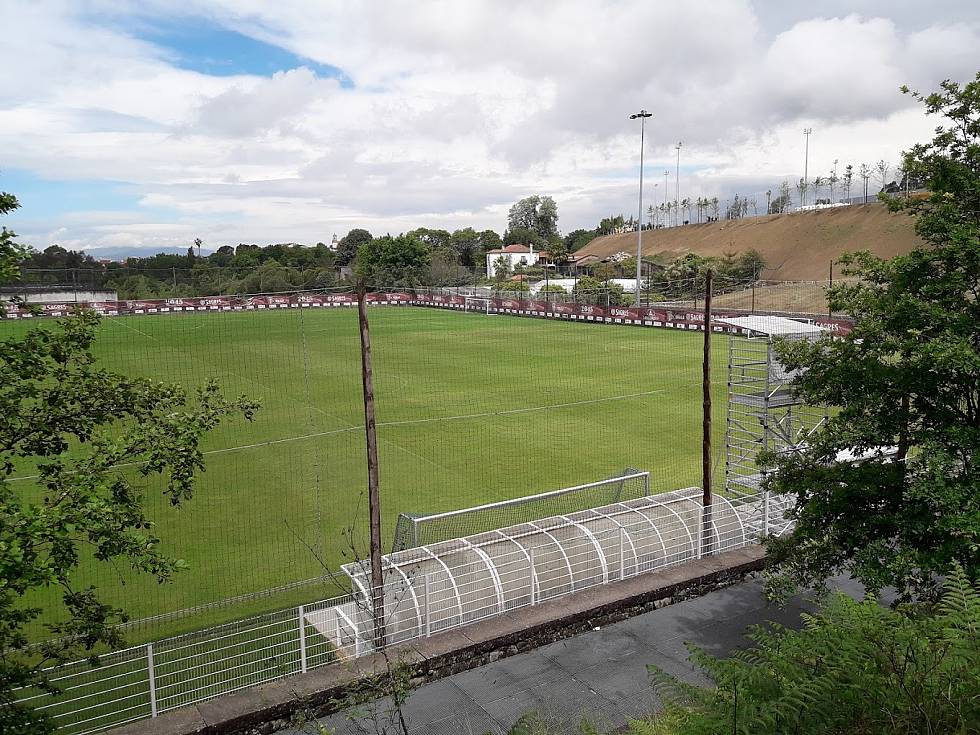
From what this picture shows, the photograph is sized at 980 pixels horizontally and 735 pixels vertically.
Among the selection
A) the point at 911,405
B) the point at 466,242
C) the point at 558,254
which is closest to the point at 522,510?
the point at 911,405

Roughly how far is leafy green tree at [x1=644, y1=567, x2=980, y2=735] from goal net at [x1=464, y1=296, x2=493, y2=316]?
176ft

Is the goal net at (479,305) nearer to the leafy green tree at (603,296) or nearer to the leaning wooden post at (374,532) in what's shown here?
the leafy green tree at (603,296)

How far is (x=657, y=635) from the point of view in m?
10.4

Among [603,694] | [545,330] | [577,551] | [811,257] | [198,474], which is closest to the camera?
Result: [603,694]

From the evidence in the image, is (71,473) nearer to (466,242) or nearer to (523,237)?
(466,242)

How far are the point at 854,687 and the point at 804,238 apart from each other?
109 metres

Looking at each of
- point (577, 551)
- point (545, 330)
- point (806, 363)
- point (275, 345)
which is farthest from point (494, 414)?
point (545, 330)

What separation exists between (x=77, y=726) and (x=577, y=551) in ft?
22.3

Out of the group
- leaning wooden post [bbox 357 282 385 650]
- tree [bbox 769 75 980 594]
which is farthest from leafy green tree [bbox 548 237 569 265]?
leaning wooden post [bbox 357 282 385 650]

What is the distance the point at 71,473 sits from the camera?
653 cm

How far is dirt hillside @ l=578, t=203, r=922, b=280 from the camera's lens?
89250mm

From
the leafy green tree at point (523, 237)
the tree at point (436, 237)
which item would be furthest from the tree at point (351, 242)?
the leafy green tree at point (523, 237)

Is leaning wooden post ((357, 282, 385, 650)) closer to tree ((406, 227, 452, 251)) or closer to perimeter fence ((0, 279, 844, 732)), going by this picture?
perimeter fence ((0, 279, 844, 732))

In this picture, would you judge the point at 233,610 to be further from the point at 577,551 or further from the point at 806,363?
the point at 806,363
